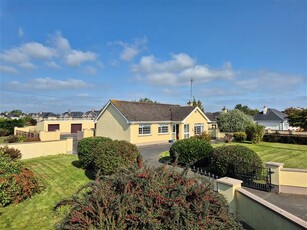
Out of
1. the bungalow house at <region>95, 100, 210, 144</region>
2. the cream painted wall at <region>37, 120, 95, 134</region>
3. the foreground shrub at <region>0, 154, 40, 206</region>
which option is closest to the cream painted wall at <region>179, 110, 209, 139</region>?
the bungalow house at <region>95, 100, 210, 144</region>

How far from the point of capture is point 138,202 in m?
3.51

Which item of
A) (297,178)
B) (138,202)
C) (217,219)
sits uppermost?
(138,202)

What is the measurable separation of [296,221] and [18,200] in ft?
31.3

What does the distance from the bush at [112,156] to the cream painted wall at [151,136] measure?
13.2 m

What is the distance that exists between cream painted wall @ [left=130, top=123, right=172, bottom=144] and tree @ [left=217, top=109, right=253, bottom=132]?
11.0 metres

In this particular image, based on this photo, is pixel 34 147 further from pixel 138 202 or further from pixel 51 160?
pixel 138 202

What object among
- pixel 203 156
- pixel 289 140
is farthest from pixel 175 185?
pixel 289 140

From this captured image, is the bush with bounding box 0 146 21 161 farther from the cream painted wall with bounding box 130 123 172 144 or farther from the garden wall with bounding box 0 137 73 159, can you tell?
the cream painted wall with bounding box 130 123 172 144

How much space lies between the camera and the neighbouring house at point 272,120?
53.5 metres

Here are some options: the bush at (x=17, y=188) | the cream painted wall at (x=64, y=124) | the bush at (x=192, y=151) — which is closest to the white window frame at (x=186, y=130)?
the bush at (x=192, y=151)

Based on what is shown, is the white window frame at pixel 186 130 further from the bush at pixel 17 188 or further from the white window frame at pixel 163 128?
the bush at pixel 17 188

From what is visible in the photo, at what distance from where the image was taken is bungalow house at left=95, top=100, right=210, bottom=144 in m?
25.3

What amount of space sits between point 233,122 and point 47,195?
1200 inches

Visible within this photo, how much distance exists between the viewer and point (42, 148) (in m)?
17.1
